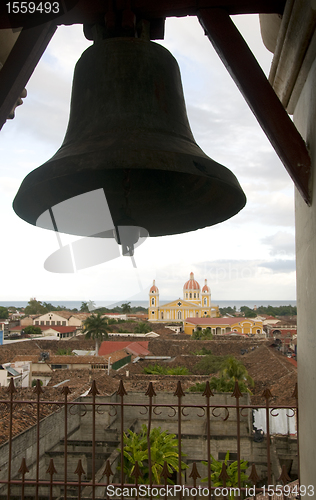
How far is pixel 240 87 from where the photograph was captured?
5.44 ft

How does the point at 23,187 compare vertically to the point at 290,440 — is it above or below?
above

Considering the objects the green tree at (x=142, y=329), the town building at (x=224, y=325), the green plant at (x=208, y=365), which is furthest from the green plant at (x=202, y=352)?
the town building at (x=224, y=325)

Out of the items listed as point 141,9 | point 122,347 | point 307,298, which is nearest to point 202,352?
point 122,347

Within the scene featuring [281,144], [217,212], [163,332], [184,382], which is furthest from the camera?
[163,332]

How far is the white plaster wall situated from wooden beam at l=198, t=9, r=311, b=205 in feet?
0.18

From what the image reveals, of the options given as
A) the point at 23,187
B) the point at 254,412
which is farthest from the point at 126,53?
the point at 254,412

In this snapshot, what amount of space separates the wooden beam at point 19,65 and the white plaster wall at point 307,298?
1.18m

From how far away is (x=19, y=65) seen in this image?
1.66 metres

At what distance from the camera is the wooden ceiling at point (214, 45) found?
1.58 metres

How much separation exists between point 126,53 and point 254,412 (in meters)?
16.8

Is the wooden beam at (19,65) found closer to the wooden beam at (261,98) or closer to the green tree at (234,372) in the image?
the wooden beam at (261,98)

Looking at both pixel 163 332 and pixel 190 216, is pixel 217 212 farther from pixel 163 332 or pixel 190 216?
pixel 163 332

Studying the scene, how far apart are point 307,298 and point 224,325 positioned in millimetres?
60715

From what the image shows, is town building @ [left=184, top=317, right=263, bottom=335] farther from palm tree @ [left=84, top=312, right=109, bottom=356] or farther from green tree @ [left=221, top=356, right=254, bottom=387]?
green tree @ [left=221, top=356, right=254, bottom=387]
